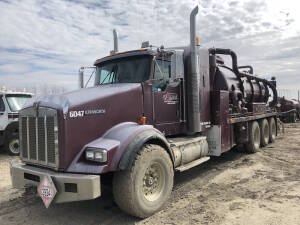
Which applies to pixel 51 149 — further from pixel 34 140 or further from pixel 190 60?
pixel 190 60

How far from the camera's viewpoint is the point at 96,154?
13.8 ft

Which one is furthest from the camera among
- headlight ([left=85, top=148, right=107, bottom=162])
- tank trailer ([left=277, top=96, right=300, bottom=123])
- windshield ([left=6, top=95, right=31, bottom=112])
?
tank trailer ([left=277, top=96, right=300, bottom=123])

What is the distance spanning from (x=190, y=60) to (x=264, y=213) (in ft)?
Result: 11.4

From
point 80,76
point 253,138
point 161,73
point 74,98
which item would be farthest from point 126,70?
point 253,138

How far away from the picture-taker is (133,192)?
170 inches

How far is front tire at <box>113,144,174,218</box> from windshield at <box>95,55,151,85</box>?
1511mm

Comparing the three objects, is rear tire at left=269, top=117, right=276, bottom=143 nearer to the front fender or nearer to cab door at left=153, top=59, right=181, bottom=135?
cab door at left=153, top=59, right=181, bottom=135

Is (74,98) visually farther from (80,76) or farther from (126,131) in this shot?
(80,76)

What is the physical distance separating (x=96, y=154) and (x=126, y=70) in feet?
7.28

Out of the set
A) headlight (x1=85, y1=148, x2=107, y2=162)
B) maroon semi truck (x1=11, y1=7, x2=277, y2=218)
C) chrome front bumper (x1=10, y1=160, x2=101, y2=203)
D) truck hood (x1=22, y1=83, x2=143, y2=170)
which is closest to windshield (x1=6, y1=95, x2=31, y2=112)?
maroon semi truck (x1=11, y1=7, x2=277, y2=218)

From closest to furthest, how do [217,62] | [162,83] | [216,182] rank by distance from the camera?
[162,83] → [216,182] → [217,62]

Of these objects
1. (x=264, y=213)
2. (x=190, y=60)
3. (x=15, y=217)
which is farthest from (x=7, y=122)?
(x=264, y=213)

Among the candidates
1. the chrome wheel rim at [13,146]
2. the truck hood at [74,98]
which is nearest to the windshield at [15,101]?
the chrome wheel rim at [13,146]

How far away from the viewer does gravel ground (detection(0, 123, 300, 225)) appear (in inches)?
179
